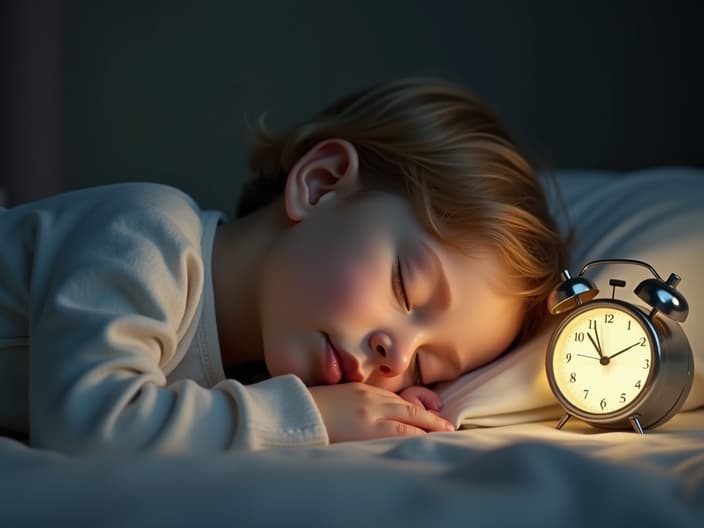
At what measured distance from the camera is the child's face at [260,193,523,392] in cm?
122

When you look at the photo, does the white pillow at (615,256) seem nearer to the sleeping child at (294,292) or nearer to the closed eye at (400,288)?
the sleeping child at (294,292)

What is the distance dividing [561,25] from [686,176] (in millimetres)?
659

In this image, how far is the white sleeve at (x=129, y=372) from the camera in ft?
3.26

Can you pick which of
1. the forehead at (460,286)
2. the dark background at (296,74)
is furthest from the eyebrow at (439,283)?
the dark background at (296,74)

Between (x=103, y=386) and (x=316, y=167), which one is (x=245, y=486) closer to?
(x=103, y=386)

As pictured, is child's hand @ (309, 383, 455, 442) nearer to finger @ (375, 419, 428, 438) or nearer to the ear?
finger @ (375, 419, 428, 438)

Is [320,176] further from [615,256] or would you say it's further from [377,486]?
[377,486]

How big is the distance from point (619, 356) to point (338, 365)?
0.39 meters

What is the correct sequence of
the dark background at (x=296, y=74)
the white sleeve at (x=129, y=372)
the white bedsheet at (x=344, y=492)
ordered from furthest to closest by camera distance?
the dark background at (x=296, y=74) → the white sleeve at (x=129, y=372) → the white bedsheet at (x=344, y=492)

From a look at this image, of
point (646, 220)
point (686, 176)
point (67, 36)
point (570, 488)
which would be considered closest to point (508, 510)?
point (570, 488)

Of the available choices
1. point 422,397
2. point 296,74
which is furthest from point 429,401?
point 296,74

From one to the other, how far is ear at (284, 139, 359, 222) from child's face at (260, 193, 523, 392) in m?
0.03

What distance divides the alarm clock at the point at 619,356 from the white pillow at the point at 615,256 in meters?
0.06

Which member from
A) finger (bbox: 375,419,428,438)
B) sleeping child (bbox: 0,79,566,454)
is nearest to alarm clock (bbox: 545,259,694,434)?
sleeping child (bbox: 0,79,566,454)
